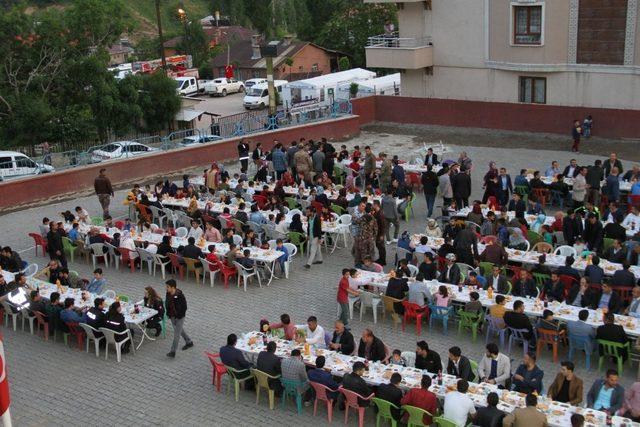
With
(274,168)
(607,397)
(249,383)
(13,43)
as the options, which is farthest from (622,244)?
(13,43)

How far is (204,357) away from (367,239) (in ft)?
16.9

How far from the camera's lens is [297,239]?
831 inches

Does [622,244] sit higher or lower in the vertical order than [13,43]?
lower

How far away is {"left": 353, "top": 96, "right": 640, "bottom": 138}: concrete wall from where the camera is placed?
108 ft

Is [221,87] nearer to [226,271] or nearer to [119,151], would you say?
[119,151]

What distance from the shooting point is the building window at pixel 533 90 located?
3691 cm

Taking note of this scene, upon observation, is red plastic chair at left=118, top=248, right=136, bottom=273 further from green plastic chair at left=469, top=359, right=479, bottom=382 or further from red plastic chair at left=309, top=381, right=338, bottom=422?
green plastic chair at left=469, top=359, right=479, bottom=382

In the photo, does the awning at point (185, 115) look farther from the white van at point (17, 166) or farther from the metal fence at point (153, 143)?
the white van at point (17, 166)

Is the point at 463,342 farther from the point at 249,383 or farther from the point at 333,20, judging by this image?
the point at 333,20

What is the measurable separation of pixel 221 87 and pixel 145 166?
3401 cm

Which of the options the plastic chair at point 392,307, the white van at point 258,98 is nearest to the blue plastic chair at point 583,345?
the plastic chair at point 392,307

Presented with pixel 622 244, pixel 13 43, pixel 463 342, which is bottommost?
pixel 463 342

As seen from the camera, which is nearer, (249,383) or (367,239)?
(249,383)

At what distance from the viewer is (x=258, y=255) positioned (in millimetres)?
19438
